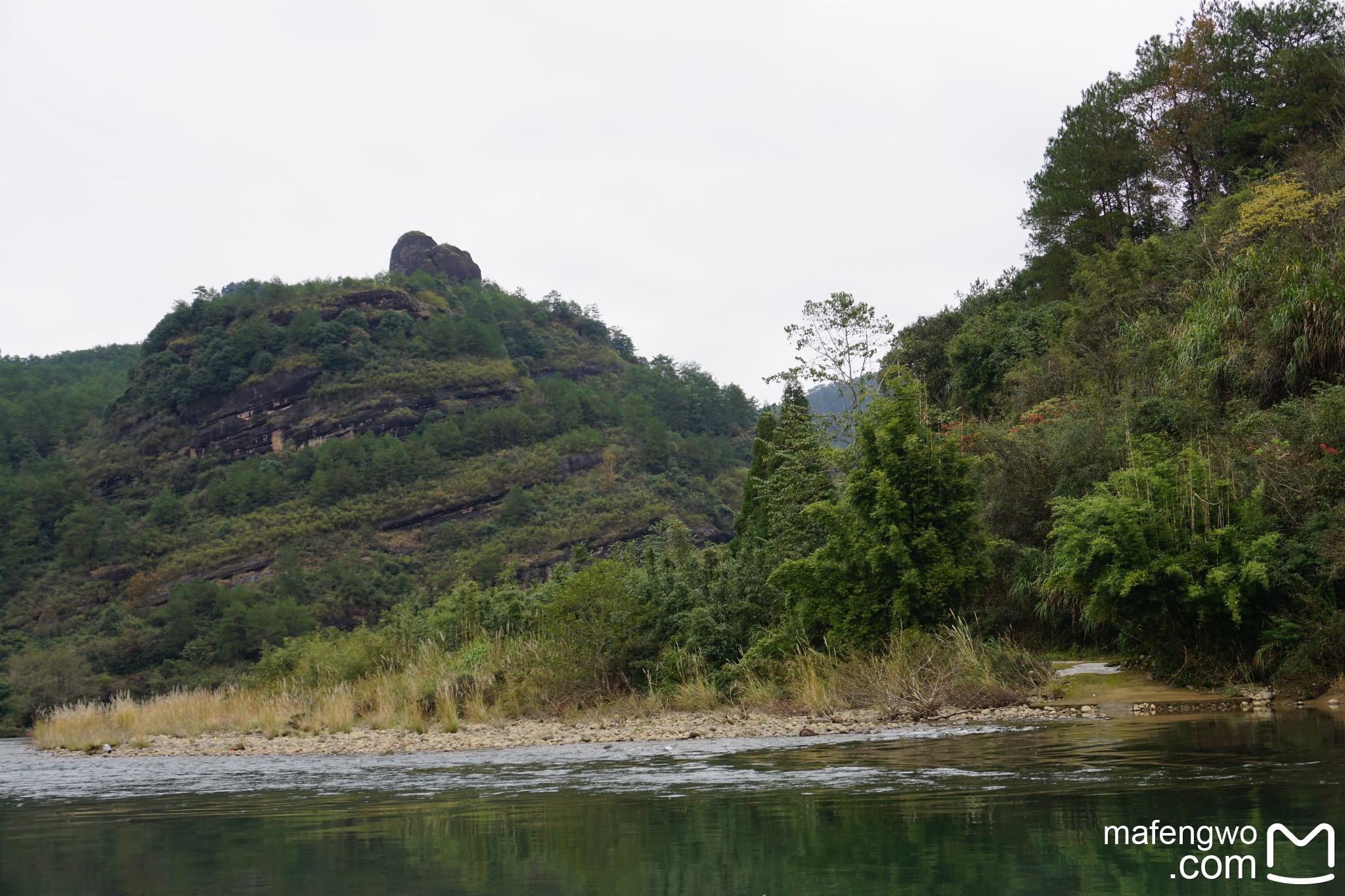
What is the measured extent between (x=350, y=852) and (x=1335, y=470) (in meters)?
13.9

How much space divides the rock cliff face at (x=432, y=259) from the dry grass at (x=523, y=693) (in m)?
141

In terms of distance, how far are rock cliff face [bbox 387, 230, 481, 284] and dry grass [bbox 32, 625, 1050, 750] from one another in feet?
461

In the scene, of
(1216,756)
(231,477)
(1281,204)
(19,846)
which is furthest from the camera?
(231,477)

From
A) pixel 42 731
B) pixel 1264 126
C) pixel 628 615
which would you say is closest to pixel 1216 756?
pixel 628 615

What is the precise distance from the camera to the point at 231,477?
332 feet

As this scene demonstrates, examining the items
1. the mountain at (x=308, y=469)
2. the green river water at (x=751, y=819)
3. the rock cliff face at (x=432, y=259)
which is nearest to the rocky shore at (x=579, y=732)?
the green river water at (x=751, y=819)

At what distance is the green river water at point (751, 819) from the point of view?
5.38 metres

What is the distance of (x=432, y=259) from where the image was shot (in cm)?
16588

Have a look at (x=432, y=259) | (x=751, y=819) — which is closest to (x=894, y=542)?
(x=751, y=819)

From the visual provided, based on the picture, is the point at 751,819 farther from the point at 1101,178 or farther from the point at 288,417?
the point at 288,417

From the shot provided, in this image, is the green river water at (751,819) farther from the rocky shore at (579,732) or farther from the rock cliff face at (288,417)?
the rock cliff face at (288,417)

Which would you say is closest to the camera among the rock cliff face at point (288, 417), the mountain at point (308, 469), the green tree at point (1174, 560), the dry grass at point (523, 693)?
the green tree at point (1174, 560)

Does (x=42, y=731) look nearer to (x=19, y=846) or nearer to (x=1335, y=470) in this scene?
(x=19, y=846)

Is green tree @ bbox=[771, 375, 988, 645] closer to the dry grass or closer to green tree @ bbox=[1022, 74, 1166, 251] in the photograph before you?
the dry grass
